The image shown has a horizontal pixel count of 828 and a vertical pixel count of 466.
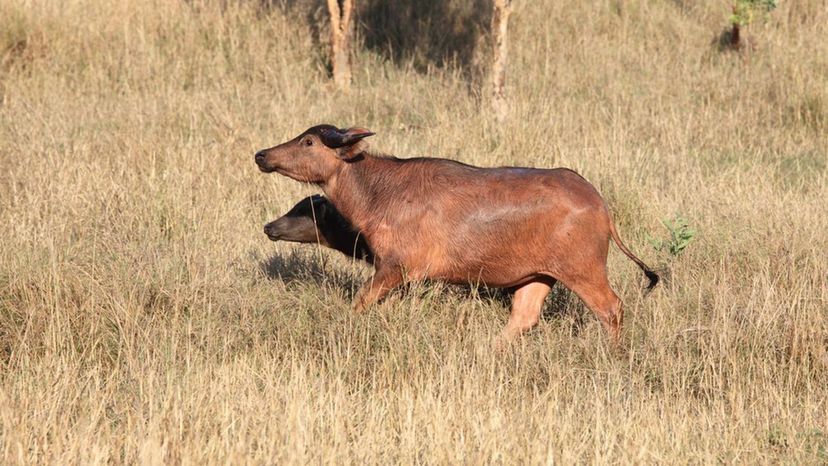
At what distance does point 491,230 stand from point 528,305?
613 mm

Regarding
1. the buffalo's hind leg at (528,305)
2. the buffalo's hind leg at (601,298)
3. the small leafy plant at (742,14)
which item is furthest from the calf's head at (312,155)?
the small leafy plant at (742,14)

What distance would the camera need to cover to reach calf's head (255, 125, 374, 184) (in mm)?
6961

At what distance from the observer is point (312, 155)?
698cm

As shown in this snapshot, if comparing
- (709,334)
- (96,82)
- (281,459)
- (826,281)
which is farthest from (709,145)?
(281,459)

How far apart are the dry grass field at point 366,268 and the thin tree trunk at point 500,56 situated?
20 cm

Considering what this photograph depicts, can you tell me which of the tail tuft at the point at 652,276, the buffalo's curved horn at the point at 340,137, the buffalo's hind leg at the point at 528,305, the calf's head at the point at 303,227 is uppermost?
the buffalo's curved horn at the point at 340,137

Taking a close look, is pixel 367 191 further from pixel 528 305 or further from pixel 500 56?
pixel 500 56

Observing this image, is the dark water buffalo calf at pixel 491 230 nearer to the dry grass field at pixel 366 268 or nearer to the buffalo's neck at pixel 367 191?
the buffalo's neck at pixel 367 191

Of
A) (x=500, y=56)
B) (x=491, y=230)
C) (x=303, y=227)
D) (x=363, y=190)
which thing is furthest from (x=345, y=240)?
(x=500, y=56)

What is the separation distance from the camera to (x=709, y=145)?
11656 millimetres

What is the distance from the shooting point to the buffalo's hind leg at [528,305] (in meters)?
6.74

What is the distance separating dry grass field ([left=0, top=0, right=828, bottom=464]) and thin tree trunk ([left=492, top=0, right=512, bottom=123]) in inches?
8.0

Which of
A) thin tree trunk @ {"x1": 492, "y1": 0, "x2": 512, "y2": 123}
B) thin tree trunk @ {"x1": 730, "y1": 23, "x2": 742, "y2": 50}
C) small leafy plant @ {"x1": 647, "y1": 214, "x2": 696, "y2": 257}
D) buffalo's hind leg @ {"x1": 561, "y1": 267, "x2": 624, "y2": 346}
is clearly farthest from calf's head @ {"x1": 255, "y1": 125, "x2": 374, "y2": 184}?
thin tree trunk @ {"x1": 730, "y1": 23, "x2": 742, "y2": 50}

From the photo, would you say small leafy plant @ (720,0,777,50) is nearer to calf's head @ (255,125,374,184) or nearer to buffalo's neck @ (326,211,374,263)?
buffalo's neck @ (326,211,374,263)
